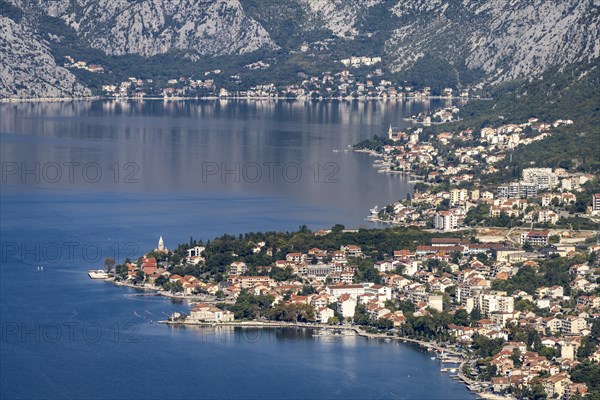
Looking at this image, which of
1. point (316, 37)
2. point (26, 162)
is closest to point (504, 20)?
point (316, 37)

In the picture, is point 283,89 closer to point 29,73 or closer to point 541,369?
point 29,73

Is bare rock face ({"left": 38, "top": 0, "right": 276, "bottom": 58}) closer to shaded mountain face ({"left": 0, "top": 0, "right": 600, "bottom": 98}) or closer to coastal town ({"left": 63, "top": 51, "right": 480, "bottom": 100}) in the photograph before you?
shaded mountain face ({"left": 0, "top": 0, "right": 600, "bottom": 98})

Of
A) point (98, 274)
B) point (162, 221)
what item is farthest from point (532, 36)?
point (98, 274)

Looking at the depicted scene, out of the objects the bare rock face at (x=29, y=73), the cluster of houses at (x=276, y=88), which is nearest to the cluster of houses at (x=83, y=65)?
the bare rock face at (x=29, y=73)

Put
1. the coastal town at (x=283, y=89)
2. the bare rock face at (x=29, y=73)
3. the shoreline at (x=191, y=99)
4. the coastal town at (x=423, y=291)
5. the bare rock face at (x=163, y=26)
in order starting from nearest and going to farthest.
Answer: the coastal town at (x=423, y=291) → the shoreline at (x=191, y=99) → the bare rock face at (x=29, y=73) → the coastal town at (x=283, y=89) → the bare rock face at (x=163, y=26)

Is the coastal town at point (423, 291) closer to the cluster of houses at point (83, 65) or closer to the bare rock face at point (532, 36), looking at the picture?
the bare rock face at point (532, 36)

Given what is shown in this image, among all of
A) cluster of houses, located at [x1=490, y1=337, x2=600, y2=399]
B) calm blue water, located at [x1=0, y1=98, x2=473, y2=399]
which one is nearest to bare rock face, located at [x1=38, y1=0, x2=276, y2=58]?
calm blue water, located at [x1=0, y1=98, x2=473, y2=399]

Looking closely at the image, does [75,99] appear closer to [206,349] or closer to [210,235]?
[210,235]
